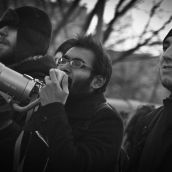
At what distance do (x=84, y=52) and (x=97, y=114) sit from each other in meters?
0.54

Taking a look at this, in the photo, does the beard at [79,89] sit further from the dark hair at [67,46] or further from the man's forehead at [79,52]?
the dark hair at [67,46]

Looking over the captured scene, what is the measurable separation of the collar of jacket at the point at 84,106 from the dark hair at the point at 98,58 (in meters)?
0.11

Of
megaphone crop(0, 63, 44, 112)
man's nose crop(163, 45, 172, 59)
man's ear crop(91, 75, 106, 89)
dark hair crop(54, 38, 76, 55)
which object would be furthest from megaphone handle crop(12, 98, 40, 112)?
man's nose crop(163, 45, 172, 59)

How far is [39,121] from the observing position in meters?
2.15

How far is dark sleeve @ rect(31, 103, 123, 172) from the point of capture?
78.6 inches

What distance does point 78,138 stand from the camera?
2209 millimetres

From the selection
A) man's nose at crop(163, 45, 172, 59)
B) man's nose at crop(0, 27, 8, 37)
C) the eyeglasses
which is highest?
man's nose at crop(163, 45, 172, 59)

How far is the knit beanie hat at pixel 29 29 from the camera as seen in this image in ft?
8.82

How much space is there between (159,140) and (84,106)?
23.4 inches

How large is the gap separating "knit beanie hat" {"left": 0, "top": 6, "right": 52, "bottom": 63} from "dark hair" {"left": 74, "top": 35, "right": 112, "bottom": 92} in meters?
0.34

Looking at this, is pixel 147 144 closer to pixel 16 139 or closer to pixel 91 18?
pixel 16 139

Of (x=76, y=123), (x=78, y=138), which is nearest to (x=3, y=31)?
(x=76, y=123)

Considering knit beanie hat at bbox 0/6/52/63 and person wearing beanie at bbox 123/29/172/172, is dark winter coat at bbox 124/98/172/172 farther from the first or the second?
knit beanie hat at bbox 0/6/52/63

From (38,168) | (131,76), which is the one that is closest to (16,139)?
(38,168)
